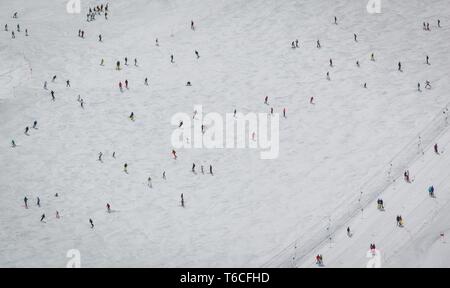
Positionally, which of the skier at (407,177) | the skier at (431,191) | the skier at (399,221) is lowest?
the skier at (399,221)

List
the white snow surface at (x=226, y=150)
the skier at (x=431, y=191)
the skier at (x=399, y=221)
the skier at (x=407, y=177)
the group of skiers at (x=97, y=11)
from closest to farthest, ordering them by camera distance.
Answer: the skier at (x=399, y=221), the skier at (x=431, y=191), the white snow surface at (x=226, y=150), the skier at (x=407, y=177), the group of skiers at (x=97, y=11)

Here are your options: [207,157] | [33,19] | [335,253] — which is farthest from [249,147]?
[33,19]

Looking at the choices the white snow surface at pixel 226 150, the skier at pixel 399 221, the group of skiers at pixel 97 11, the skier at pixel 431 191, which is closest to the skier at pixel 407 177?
the white snow surface at pixel 226 150

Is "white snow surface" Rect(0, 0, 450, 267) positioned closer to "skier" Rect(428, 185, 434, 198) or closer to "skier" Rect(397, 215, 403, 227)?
"skier" Rect(397, 215, 403, 227)

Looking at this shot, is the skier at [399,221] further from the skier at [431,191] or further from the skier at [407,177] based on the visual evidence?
the skier at [407,177]

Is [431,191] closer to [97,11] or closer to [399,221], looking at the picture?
[399,221]

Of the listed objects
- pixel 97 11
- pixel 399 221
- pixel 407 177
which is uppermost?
pixel 97 11

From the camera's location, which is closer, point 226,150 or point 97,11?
point 226,150

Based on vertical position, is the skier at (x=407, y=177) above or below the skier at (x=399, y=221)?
above

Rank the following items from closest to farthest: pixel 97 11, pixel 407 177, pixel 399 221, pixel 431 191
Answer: pixel 399 221
pixel 431 191
pixel 407 177
pixel 97 11

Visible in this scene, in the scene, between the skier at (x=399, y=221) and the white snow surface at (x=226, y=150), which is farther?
the white snow surface at (x=226, y=150)

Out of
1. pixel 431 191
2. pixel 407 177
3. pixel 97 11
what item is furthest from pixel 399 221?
pixel 97 11
